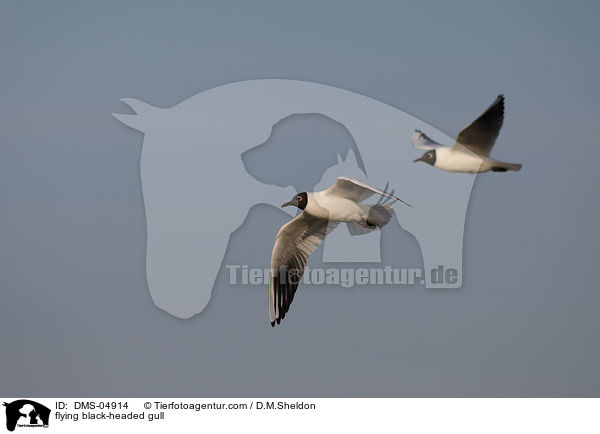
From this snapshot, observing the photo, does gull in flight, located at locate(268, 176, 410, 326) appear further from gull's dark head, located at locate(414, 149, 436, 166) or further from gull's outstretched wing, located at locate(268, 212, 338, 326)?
gull's dark head, located at locate(414, 149, 436, 166)

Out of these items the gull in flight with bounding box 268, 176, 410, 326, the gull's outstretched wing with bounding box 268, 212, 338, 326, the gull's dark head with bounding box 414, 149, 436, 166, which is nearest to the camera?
the gull's dark head with bounding box 414, 149, 436, 166

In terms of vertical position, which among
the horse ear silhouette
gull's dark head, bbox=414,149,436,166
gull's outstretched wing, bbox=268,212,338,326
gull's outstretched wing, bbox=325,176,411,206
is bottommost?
gull's outstretched wing, bbox=268,212,338,326

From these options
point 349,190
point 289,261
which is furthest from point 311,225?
point 349,190

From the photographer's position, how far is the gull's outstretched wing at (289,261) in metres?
5.86

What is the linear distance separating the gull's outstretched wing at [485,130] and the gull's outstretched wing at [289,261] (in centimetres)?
121

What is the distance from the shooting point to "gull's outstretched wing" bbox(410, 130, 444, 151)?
5293mm

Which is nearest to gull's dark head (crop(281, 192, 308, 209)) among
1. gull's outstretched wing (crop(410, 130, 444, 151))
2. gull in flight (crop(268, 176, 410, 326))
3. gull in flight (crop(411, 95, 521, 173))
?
gull in flight (crop(268, 176, 410, 326))

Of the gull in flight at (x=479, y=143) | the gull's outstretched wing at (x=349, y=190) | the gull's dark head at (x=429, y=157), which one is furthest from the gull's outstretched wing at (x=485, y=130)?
the gull's outstretched wing at (x=349, y=190)

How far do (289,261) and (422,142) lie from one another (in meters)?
1.22

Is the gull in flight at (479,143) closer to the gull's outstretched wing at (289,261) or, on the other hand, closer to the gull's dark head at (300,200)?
the gull's dark head at (300,200)

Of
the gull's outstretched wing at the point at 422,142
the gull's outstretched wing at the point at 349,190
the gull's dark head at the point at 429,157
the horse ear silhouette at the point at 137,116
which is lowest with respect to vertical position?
the gull's outstretched wing at the point at 349,190

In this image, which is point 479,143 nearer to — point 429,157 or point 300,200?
point 429,157

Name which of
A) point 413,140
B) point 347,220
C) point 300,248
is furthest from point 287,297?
point 413,140

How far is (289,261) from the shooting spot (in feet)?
19.4
